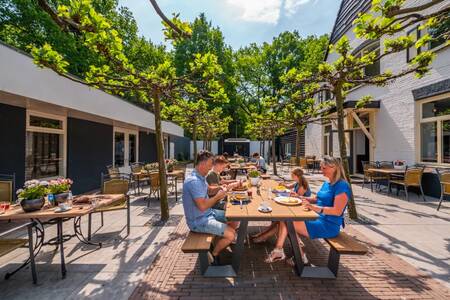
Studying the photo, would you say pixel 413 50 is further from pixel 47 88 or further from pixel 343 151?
pixel 47 88

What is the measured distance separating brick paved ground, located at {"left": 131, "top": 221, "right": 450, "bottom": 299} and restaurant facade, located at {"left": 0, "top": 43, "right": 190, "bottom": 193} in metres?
4.35

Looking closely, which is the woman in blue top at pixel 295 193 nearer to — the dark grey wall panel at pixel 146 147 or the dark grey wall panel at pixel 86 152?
the dark grey wall panel at pixel 86 152

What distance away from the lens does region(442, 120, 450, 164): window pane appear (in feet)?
21.8

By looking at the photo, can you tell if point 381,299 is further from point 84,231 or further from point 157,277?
point 84,231

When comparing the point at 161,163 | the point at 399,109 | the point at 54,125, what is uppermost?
the point at 399,109

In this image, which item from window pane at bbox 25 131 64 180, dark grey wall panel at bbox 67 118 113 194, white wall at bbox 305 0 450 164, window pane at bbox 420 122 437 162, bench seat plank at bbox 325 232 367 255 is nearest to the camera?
bench seat plank at bbox 325 232 367 255

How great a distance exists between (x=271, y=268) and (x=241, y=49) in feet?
107

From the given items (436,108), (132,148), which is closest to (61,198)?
(436,108)

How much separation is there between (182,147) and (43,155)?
20.1 metres

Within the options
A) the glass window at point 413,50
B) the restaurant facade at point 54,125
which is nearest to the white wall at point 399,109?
the glass window at point 413,50

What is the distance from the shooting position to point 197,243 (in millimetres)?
2445

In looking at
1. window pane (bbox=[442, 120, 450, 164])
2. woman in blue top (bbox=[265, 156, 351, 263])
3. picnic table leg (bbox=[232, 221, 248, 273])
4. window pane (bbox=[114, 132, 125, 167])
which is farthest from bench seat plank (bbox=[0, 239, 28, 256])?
window pane (bbox=[442, 120, 450, 164])

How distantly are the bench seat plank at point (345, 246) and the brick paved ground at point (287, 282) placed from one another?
1.50 ft

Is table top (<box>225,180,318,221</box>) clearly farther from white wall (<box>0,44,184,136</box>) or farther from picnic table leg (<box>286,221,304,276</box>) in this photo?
white wall (<box>0,44,184,136</box>)
